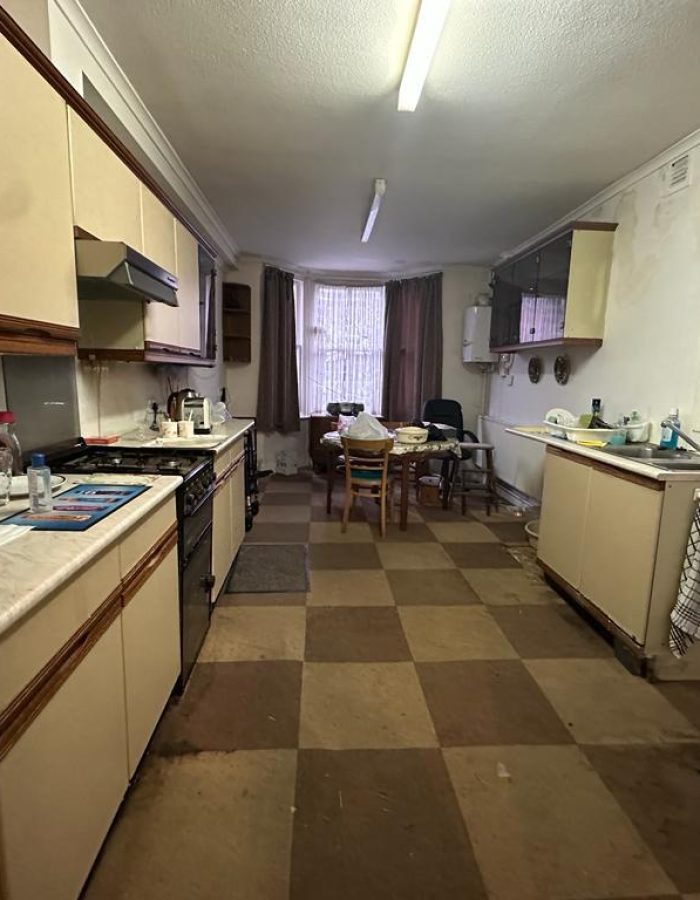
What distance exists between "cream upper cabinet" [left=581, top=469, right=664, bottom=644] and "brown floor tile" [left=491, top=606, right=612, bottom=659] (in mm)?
185

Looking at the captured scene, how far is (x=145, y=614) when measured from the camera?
1521mm

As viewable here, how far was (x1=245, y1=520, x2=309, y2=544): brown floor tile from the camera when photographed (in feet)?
12.4

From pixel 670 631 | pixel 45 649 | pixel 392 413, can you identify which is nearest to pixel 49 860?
pixel 45 649

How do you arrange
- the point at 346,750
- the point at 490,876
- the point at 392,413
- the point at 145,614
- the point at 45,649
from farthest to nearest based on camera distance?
the point at 392,413, the point at 346,750, the point at 145,614, the point at 490,876, the point at 45,649

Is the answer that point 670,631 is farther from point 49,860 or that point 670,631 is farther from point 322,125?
point 322,125

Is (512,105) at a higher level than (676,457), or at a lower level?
higher

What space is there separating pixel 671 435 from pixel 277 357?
14.1ft

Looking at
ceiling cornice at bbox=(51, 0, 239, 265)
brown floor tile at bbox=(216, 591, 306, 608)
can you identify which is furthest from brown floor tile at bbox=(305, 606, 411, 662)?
ceiling cornice at bbox=(51, 0, 239, 265)

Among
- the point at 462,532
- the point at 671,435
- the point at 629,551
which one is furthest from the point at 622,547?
the point at 462,532

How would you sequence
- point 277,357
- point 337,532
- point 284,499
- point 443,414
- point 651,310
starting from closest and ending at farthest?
point 651,310
point 337,532
point 284,499
point 443,414
point 277,357

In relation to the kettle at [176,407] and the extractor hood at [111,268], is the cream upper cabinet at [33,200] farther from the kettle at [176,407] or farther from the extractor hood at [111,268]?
the kettle at [176,407]

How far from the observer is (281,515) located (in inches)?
175

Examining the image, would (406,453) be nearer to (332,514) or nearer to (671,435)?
(332,514)

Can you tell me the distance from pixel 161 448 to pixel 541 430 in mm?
2558
